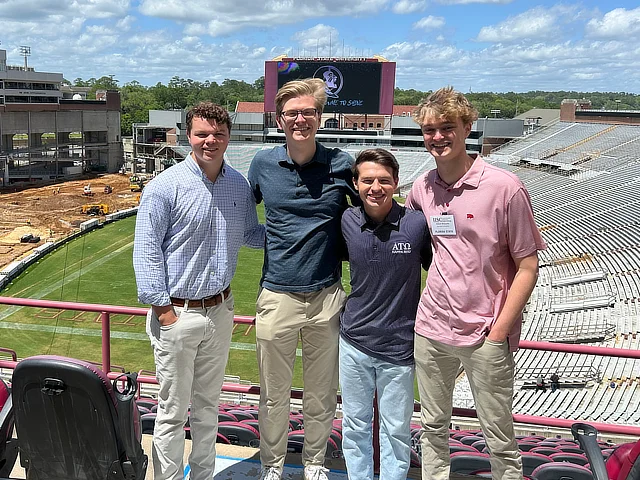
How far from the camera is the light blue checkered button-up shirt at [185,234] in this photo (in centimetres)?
287

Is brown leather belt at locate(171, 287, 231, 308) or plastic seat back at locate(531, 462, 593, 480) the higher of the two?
brown leather belt at locate(171, 287, 231, 308)

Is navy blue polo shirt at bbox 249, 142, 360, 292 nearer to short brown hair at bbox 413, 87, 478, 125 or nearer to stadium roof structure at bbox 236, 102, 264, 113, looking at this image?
short brown hair at bbox 413, 87, 478, 125

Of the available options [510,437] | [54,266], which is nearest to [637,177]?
[54,266]

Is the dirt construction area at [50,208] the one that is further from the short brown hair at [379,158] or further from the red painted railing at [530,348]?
the short brown hair at [379,158]

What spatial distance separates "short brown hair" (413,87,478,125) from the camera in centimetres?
273

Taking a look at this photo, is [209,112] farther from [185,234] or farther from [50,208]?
[50,208]

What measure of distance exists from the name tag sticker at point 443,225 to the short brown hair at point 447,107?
17.3 inches

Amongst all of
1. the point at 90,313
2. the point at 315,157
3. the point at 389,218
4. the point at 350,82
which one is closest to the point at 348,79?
the point at 350,82

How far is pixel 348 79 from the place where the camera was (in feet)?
162

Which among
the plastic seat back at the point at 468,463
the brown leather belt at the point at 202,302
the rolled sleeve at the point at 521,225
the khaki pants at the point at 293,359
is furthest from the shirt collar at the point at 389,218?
the plastic seat back at the point at 468,463

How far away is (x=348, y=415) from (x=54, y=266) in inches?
944

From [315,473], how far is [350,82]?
48.1 metres

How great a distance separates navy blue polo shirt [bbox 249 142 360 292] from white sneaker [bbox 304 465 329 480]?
964 millimetres

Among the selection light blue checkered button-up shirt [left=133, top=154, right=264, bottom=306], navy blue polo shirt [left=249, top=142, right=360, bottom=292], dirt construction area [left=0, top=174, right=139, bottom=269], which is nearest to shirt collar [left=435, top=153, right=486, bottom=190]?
navy blue polo shirt [left=249, top=142, right=360, bottom=292]
